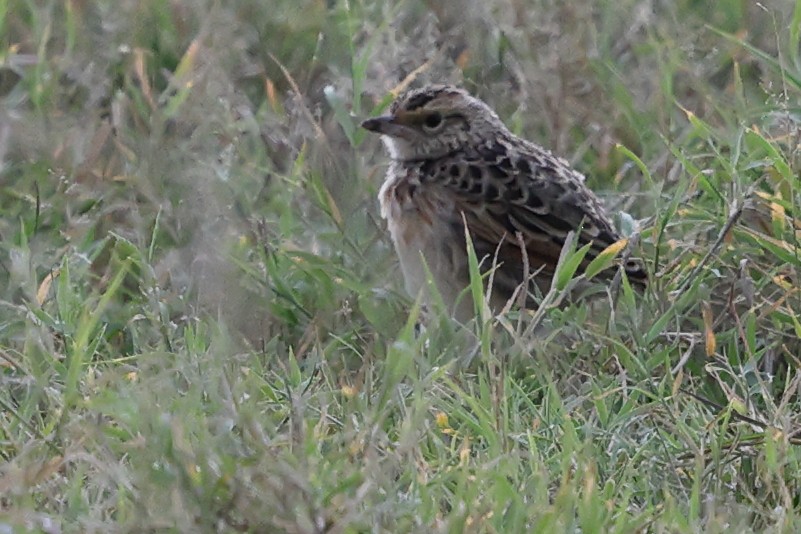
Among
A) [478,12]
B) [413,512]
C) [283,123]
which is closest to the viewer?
[413,512]

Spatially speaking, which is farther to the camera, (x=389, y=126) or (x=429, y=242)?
(x=389, y=126)

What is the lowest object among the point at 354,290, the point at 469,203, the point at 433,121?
the point at 354,290

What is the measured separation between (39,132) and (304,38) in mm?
1507

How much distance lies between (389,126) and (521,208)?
0.66 m

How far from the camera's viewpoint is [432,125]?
6840mm

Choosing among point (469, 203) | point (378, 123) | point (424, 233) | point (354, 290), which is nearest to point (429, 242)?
point (424, 233)

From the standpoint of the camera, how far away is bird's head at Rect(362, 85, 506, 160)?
680cm

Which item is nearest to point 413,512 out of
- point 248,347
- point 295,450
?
point 295,450

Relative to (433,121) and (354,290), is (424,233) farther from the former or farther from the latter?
(433,121)

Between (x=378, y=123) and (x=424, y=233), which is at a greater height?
(x=378, y=123)

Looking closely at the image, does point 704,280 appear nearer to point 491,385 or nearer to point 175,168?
point 491,385

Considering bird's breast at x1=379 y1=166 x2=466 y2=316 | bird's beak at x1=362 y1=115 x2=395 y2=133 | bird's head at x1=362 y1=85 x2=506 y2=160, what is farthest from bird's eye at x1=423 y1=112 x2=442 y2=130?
bird's breast at x1=379 y1=166 x2=466 y2=316

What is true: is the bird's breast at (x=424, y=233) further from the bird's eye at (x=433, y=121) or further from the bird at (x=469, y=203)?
the bird's eye at (x=433, y=121)

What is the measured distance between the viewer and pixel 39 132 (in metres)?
7.07
